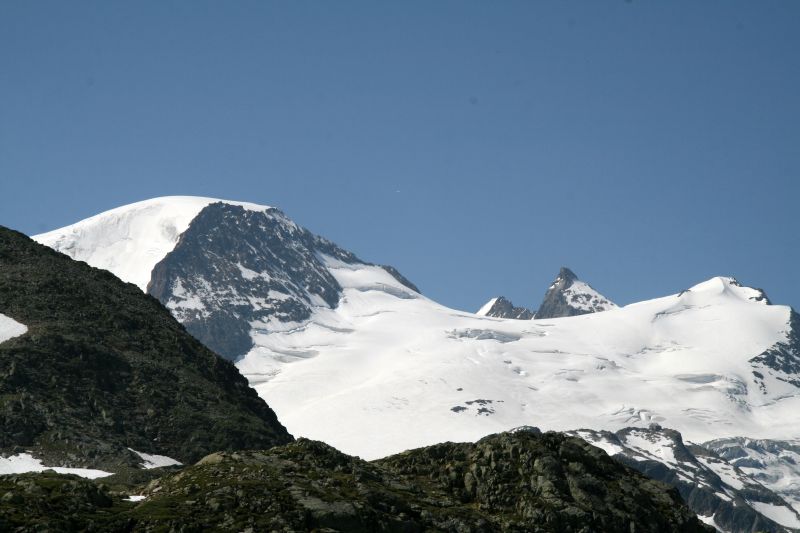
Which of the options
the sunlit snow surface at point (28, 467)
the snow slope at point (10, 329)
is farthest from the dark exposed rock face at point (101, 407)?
the sunlit snow surface at point (28, 467)

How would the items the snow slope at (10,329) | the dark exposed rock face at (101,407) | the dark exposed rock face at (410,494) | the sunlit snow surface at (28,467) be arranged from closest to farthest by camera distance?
the dark exposed rock face at (410,494) → the sunlit snow surface at (28,467) → the dark exposed rock face at (101,407) → the snow slope at (10,329)

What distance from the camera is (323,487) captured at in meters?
92.7

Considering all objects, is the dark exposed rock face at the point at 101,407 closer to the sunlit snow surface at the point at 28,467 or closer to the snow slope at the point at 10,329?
the snow slope at the point at 10,329

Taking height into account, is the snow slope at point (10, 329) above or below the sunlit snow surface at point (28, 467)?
above

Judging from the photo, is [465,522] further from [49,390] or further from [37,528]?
[49,390]

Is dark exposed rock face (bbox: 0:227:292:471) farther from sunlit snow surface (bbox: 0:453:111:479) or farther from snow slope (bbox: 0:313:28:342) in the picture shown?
sunlit snow surface (bbox: 0:453:111:479)

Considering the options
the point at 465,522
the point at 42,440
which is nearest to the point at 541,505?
the point at 465,522

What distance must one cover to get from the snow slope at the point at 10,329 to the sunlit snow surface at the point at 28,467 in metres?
35.2

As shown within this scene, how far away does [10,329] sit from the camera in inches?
7692

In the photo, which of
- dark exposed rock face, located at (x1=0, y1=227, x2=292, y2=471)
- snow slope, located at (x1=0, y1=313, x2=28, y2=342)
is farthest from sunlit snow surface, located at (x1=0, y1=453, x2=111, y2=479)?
snow slope, located at (x1=0, y1=313, x2=28, y2=342)

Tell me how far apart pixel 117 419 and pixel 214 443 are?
12882mm

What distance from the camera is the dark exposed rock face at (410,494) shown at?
85.6m

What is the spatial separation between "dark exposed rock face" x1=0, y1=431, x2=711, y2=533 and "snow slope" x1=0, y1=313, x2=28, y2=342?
3895 inches

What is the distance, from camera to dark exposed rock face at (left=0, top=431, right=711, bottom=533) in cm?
8556
